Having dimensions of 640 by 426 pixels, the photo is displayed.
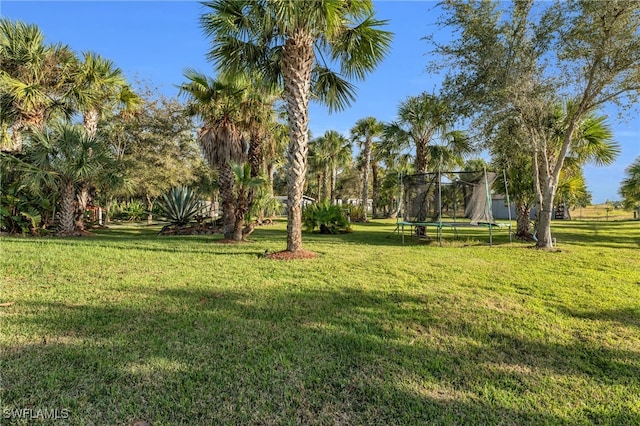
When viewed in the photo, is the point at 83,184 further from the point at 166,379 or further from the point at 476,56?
the point at 476,56

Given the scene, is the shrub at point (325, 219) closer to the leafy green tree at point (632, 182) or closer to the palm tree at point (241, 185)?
the palm tree at point (241, 185)

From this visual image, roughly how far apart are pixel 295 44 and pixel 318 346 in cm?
634

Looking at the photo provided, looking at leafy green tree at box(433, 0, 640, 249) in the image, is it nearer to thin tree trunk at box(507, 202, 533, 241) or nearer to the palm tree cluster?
thin tree trunk at box(507, 202, 533, 241)

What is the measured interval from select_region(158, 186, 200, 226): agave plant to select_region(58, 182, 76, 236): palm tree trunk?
263 cm

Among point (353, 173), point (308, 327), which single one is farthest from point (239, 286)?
point (353, 173)

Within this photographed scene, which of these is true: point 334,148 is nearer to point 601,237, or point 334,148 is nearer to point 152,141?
point 152,141

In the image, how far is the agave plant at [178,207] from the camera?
12172 millimetres

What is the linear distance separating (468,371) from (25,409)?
292 centimetres

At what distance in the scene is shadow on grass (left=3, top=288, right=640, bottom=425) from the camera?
205 cm

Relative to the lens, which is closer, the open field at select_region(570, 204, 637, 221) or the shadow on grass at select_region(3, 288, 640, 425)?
the shadow on grass at select_region(3, 288, 640, 425)

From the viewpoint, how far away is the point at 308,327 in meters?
3.31

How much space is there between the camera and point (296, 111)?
7.21 metres

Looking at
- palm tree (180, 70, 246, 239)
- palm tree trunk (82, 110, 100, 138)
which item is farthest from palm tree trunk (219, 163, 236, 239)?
palm tree trunk (82, 110, 100, 138)

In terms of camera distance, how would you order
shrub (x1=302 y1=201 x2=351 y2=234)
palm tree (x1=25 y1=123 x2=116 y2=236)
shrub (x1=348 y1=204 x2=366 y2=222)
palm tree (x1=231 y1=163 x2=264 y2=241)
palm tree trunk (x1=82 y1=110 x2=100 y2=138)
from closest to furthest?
palm tree (x1=231 y1=163 x2=264 y2=241)
palm tree (x1=25 y1=123 x2=116 y2=236)
palm tree trunk (x1=82 y1=110 x2=100 y2=138)
shrub (x1=302 y1=201 x2=351 y2=234)
shrub (x1=348 y1=204 x2=366 y2=222)
